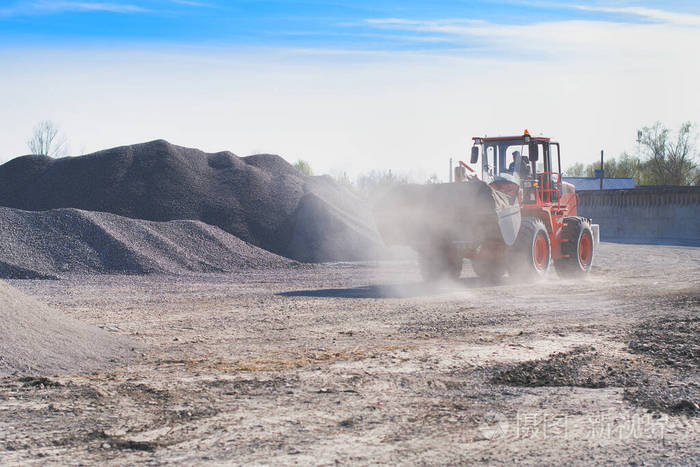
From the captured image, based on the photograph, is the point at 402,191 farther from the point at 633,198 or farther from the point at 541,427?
the point at 633,198

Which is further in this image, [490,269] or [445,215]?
[490,269]

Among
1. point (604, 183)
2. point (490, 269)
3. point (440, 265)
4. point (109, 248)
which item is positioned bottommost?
point (490, 269)

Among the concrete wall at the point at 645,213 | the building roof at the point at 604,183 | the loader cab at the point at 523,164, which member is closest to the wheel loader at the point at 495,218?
the loader cab at the point at 523,164

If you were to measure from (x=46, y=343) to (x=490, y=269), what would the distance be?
31.4 feet

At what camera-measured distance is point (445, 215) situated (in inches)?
529

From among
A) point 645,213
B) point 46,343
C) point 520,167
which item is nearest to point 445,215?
point 520,167

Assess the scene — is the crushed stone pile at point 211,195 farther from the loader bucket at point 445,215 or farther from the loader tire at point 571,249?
the loader bucket at point 445,215

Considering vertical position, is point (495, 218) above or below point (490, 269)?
above

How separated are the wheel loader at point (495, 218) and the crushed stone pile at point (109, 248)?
6328 millimetres

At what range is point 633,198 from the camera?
122 feet

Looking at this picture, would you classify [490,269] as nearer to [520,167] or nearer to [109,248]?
[520,167]

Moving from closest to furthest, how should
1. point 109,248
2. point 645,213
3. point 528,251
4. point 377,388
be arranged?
point 377,388 → point 528,251 → point 109,248 → point 645,213

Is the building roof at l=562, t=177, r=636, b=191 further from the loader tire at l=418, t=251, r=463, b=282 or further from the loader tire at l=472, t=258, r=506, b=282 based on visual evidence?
the loader tire at l=418, t=251, r=463, b=282

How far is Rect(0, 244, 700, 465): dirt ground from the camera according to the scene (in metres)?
4.38
